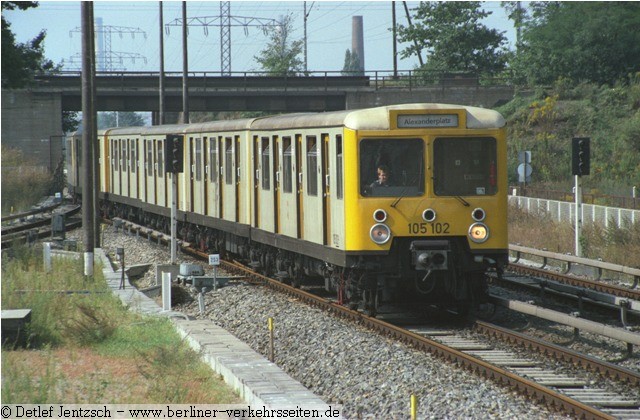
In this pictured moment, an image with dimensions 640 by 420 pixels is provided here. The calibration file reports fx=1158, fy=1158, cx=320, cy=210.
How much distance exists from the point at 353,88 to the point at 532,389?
53.5 metres

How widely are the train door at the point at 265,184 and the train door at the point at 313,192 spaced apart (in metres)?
2.09

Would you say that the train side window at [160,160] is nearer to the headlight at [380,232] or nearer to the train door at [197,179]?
the train door at [197,179]

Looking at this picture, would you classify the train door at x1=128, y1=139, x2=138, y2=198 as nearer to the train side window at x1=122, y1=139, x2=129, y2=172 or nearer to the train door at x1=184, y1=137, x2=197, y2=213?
the train side window at x1=122, y1=139, x2=129, y2=172

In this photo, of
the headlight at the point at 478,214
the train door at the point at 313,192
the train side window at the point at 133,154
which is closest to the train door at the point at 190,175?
the train side window at the point at 133,154

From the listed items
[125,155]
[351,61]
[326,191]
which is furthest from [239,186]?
[351,61]

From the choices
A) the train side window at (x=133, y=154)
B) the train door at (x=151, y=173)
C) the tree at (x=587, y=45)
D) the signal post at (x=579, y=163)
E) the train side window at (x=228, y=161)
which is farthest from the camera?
the tree at (x=587, y=45)

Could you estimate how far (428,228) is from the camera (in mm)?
15102

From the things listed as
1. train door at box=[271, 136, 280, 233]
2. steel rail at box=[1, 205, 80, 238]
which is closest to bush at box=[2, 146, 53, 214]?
steel rail at box=[1, 205, 80, 238]

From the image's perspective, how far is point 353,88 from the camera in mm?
63562

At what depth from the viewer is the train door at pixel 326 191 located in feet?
53.0

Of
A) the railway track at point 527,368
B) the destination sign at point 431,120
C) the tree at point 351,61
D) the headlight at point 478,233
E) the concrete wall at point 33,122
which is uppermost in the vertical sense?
the tree at point 351,61

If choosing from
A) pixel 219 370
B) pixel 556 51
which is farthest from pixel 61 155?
pixel 219 370

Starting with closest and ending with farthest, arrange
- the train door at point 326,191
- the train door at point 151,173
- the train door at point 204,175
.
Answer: the train door at point 326,191, the train door at point 204,175, the train door at point 151,173

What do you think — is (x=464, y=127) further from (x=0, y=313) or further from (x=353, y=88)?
(x=353, y=88)
